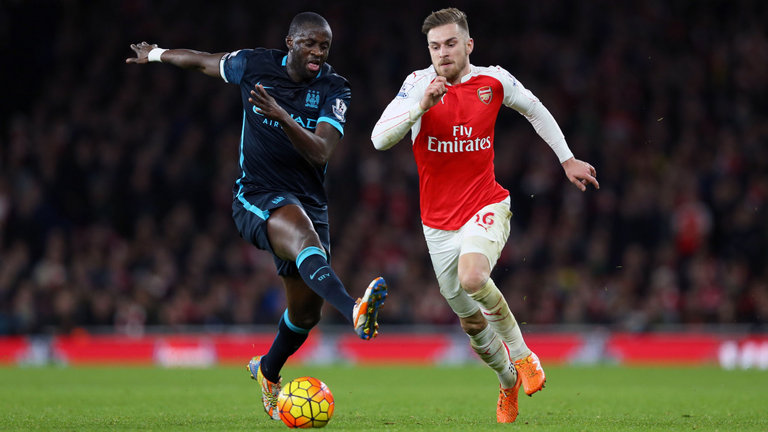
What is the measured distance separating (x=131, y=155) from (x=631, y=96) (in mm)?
9817

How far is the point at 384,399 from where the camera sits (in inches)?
377

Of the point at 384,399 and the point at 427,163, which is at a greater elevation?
the point at 427,163

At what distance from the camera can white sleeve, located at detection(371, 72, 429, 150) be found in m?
6.59

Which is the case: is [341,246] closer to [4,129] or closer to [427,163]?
[4,129]

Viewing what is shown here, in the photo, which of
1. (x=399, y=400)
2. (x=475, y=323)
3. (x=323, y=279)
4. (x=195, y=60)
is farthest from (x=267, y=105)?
(x=399, y=400)

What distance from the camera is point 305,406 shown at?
6250mm

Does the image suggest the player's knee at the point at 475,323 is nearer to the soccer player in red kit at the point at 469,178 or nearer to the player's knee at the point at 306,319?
the soccer player in red kit at the point at 469,178

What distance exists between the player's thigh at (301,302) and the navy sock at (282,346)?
8 centimetres

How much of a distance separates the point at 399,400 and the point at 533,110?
135 inches

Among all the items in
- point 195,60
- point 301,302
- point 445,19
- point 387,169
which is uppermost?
point 445,19

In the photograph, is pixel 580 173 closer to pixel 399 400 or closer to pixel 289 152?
pixel 289 152

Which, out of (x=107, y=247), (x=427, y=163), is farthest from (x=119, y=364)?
(x=427, y=163)

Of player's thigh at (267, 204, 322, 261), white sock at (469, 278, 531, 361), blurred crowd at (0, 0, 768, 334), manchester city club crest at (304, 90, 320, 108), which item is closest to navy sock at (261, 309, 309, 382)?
player's thigh at (267, 204, 322, 261)

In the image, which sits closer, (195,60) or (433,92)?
(433,92)
